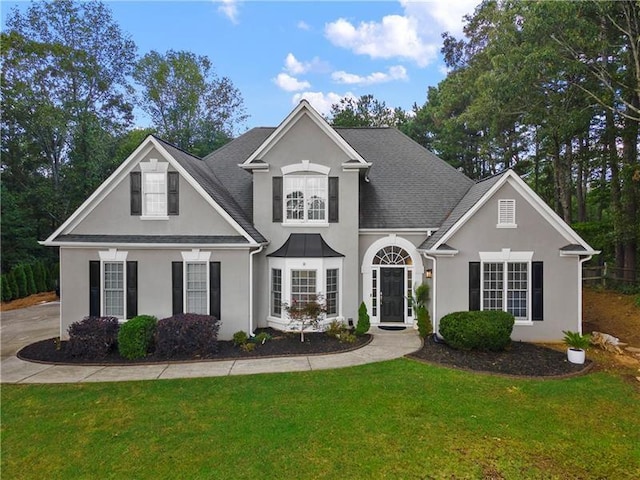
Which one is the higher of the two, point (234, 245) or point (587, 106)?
point (587, 106)

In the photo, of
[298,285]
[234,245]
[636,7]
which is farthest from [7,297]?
[636,7]

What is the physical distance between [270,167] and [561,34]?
1612 centimetres

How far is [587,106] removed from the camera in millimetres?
18719

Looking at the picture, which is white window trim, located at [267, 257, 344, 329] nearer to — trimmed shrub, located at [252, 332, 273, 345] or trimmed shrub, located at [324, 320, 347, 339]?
trimmed shrub, located at [324, 320, 347, 339]

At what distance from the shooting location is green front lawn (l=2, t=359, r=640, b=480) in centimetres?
499

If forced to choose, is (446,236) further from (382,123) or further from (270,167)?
(382,123)

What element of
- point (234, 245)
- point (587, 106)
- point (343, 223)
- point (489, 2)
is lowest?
point (234, 245)

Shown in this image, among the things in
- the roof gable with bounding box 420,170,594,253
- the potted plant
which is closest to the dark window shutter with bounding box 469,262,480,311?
the roof gable with bounding box 420,170,594,253

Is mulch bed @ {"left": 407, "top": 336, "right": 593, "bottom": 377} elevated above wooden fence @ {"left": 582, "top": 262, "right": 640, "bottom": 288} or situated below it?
below

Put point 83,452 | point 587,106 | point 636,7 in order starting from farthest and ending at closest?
1. point 587,106
2. point 636,7
3. point 83,452

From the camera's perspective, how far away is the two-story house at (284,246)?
11.3 meters

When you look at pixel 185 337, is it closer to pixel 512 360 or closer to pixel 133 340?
pixel 133 340

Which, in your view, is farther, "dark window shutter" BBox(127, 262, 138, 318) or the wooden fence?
the wooden fence

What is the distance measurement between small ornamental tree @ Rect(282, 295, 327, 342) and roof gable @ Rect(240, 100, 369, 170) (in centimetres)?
527
